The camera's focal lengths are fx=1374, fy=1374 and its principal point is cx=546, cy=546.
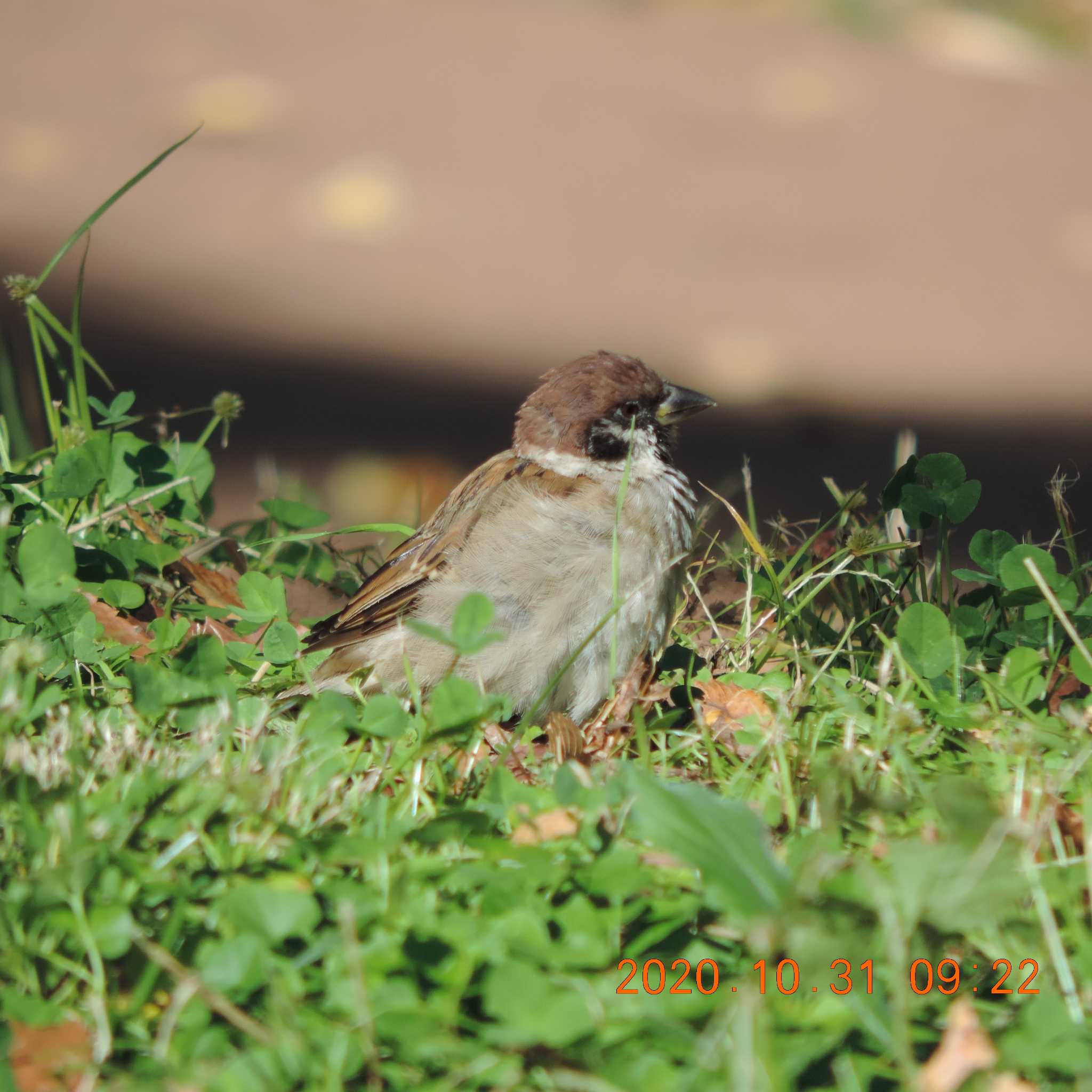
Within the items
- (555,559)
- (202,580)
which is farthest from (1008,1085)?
(202,580)

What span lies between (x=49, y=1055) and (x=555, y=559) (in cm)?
148

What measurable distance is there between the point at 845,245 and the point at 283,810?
187 inches

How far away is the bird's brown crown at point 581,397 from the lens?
296 cm

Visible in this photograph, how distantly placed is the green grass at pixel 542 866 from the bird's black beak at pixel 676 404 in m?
0.71

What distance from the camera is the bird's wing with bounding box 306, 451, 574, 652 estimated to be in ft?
8.98

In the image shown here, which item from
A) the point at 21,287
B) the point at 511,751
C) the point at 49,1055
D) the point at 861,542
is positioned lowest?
the point at 511,751

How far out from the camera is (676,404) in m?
3.03

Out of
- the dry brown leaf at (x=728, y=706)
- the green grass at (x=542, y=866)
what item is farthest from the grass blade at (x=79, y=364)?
the dry brown leaf at (x=728, y=706)

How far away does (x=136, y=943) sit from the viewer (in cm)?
146

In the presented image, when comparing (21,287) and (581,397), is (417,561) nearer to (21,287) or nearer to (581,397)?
(581,397)
